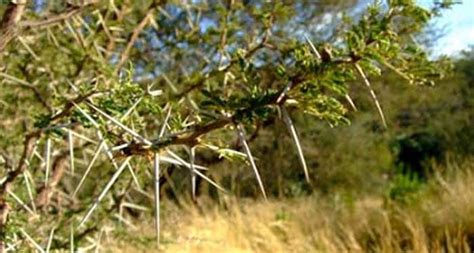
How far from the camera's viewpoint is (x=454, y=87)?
13.2 m

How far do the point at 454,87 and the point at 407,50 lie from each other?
12.4 metres

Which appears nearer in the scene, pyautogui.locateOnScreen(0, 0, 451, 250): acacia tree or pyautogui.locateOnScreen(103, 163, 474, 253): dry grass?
pyautogui.locateOnScreen(0, 0, 451, 250): acacia tree

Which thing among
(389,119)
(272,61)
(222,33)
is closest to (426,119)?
(389,119)

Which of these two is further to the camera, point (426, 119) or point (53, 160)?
point (426, 119)

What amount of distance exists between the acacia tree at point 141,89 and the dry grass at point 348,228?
0.54 meters

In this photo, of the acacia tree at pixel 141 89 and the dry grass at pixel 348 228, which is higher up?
the acacia tree at pixel 141 89

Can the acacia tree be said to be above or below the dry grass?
above

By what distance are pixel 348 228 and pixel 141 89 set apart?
166 inches

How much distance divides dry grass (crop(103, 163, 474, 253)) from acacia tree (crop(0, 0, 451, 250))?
54 centimetres

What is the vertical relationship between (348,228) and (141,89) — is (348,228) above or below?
below

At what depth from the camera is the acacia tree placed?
1159mm

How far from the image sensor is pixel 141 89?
1.40m

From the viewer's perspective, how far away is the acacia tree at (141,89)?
116 centimetres

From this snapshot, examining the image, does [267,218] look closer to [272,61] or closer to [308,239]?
[308,239]
